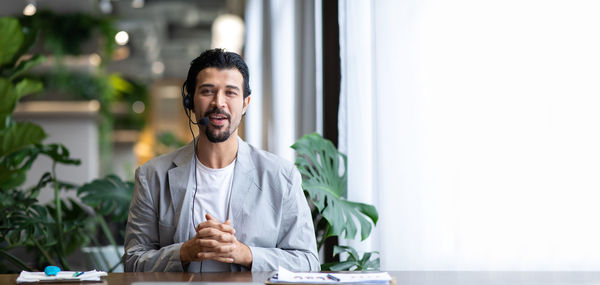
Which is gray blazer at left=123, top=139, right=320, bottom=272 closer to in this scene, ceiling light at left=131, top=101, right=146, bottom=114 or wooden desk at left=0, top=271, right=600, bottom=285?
wooden desk at left=0, top=271, right=600, bottom=285

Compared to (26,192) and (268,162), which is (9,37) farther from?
(268,162)

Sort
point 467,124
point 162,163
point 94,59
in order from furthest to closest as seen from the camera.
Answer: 1. point 94,59
2. point 162,163
3. point 467,124

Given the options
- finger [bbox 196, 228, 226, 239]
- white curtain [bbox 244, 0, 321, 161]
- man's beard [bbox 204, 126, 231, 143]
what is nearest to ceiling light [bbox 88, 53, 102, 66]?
white curtain [bbox 244, 0, 321, 161]

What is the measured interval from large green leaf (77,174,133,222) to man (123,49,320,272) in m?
0.95

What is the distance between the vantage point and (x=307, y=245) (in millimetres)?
1889

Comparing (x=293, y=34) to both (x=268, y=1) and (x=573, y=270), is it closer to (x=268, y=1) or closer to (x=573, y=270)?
(x=268, y=1)

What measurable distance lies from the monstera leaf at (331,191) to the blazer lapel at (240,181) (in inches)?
10.3

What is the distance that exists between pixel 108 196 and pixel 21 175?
0.48 meters

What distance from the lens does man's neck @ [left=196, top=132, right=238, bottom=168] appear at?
6.39ft

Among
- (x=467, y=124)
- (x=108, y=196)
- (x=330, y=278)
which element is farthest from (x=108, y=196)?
(x=467, y=124)

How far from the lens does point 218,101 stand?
1865 mm

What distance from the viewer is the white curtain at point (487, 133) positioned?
1.35m

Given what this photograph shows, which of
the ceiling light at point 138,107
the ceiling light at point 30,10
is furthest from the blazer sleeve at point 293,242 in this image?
the ceiling light at point 138,107

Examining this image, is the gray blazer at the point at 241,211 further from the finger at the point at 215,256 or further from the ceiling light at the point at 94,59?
the ceiling light at the point at 94,59
